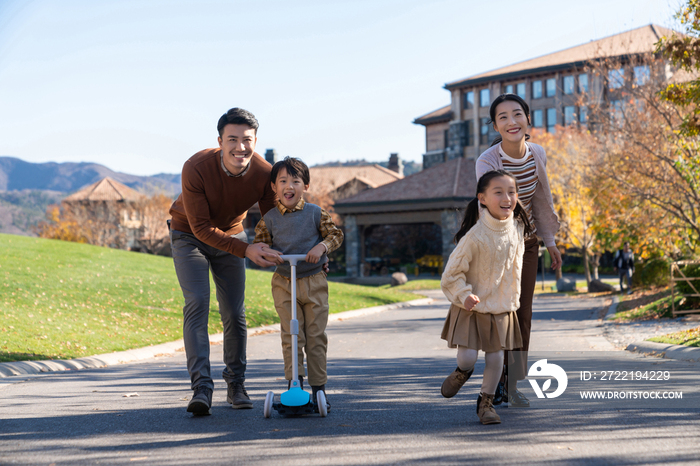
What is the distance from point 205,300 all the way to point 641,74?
16.3 m

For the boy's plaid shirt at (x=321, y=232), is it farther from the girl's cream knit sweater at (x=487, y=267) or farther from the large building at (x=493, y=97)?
the large building at (x=493, y=97)

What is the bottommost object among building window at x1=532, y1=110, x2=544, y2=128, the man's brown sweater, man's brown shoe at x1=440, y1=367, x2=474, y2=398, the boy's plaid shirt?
man's brown shoe at x1=440, y1=367, x2=474, y2=398

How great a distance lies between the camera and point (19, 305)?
11891 mm

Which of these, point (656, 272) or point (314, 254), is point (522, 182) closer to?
point (314, 254)

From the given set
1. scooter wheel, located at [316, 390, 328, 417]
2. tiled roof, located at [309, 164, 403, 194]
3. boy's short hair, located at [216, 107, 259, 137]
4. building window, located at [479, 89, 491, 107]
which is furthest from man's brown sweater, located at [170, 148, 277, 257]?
tiled roof, located at [309, 164, 403, 194]

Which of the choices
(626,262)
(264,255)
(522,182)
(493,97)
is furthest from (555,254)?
(493,97)

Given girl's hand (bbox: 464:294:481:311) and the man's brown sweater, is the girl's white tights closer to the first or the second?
girl's hand (bbox: 464:294:481:311)

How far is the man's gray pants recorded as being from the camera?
461cm

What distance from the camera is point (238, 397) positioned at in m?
4.83

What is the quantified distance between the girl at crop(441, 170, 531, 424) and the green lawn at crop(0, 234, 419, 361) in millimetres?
6142

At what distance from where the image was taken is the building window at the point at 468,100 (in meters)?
54.0

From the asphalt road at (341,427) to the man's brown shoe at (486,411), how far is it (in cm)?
7

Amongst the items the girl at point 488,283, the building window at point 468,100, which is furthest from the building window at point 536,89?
the girl at point 488,283

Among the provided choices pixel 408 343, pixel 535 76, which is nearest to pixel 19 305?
pixel 408 343
